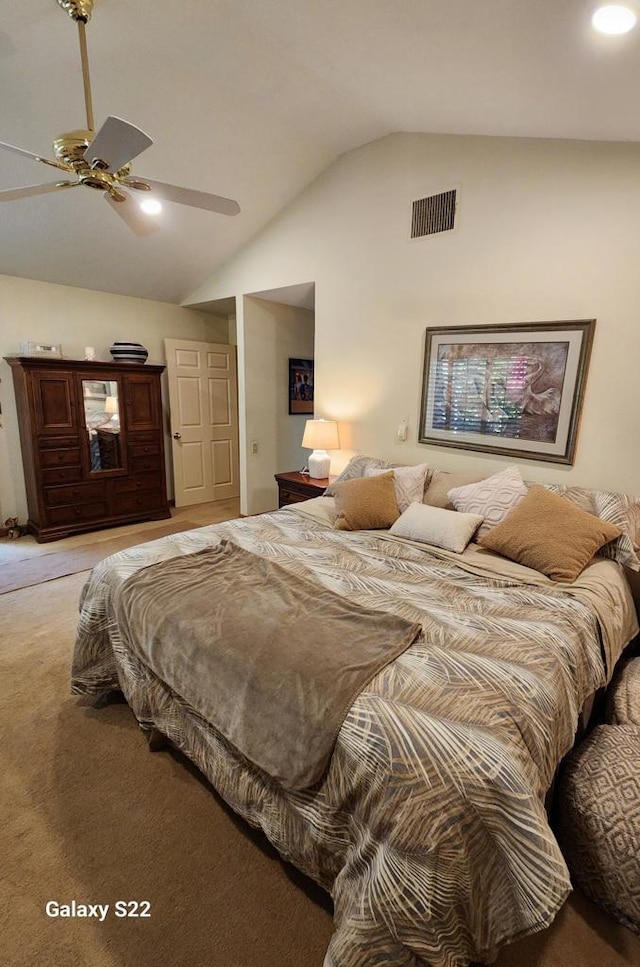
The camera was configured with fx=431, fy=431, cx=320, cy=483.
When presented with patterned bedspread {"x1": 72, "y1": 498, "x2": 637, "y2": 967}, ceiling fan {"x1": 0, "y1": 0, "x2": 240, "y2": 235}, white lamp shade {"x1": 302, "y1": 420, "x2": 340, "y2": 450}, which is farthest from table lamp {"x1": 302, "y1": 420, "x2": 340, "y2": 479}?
patterned bedspread {"x1": 72, "y1": 498, "x2": 637, "y2": 967}

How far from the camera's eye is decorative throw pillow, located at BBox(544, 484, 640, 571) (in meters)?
2.10

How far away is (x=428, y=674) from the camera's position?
124cm

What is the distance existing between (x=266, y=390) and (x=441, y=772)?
4.14m

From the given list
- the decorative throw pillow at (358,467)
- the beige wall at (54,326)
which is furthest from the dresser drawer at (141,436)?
the decorative throw pillow at (358,467)

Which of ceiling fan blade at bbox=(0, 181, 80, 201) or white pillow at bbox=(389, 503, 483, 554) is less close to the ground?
ceiling fan blade at bbox=(0, 181, 80, 201)

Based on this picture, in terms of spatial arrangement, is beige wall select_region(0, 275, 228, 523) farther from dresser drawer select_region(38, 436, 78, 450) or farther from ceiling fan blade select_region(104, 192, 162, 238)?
Result: ceiling fan blade select_region(104, 192, 162, 238)

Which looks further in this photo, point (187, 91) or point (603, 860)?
point (187, 91)

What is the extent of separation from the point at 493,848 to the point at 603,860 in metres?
0.60

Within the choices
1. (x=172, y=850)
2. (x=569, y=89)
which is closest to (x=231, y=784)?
(x=172, y=850)

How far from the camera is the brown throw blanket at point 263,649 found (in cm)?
119

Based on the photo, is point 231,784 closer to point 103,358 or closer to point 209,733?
point 209,733

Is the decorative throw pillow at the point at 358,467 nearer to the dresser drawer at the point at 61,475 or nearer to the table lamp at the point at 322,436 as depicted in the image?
the table lamp at the point at 322,436

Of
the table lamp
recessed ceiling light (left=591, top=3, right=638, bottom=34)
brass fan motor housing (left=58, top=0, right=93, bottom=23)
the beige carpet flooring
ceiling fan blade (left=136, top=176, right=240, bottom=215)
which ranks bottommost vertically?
the beige carpet flooring

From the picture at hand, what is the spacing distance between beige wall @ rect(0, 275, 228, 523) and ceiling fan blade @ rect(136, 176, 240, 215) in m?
2.89
